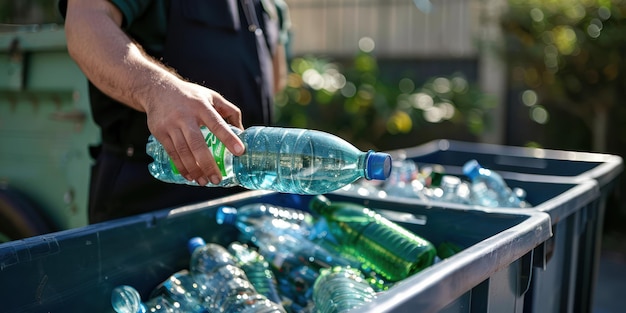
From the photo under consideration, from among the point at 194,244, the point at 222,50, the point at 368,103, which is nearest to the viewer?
the point at 194,244

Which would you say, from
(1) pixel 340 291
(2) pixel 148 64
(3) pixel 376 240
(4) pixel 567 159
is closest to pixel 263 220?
(3) pixel 376 240

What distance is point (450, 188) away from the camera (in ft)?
9.15

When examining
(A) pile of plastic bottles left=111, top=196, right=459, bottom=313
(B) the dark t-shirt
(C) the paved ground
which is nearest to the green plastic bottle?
(A) pile of plastic bottles left=111, top=196, right=459, bottom=313

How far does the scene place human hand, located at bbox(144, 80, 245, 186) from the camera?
1.53 m

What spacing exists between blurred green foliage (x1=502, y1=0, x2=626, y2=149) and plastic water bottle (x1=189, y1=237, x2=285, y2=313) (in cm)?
450

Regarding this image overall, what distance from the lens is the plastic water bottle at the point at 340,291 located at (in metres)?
1.71

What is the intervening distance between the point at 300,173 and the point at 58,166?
1873mm

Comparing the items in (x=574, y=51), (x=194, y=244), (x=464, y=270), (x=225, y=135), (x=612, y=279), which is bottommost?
(x=612, y=279)

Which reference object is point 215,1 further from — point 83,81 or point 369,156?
point 369,156

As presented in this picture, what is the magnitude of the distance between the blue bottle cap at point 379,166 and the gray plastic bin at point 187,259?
10.2 inches

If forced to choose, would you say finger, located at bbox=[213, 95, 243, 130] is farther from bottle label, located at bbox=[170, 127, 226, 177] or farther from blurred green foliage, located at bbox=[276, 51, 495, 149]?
blurred green foliage, located at bbox=[276, 51, 495, 149]

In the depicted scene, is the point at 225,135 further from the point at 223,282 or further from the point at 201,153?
the point at 223,282

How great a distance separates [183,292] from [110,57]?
712 millimetres

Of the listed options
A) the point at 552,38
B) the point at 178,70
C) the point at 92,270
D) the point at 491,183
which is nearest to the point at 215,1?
the point at 178,70
